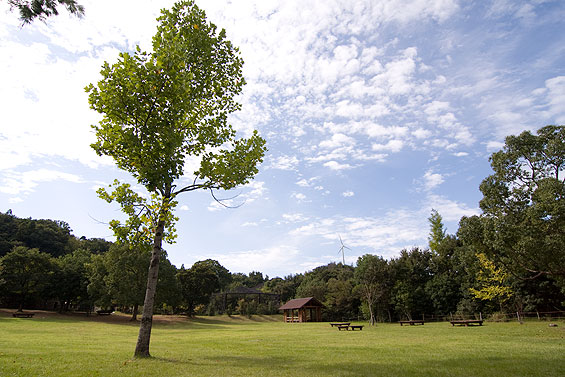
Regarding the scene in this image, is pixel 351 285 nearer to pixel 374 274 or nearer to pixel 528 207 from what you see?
pixel 374 274

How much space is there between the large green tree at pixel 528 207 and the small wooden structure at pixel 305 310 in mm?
35832

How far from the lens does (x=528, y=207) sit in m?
19.9

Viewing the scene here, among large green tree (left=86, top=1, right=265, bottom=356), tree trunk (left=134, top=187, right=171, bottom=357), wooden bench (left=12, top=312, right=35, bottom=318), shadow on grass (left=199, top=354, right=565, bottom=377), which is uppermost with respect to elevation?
large green tree (left=86, top=1, right=265, bottom=356)

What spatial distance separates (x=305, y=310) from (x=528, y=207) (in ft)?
136

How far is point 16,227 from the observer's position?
6000 centimetres

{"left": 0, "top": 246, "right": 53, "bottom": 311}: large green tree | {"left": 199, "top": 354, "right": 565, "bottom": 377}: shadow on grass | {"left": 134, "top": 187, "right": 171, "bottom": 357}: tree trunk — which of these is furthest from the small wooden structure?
{"left": 134, "top": 187, "right": 171, "bottom": 357}: tree trunk

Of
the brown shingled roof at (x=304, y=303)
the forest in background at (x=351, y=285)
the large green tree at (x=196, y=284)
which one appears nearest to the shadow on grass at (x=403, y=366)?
the forest in background at (x=351, y=285)

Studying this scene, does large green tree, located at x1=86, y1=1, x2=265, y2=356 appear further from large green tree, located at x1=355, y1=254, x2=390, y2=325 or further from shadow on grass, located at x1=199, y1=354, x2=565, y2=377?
large green tree, located at x1=355, y1=254, x2=390, y2=325

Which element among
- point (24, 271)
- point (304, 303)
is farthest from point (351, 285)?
point (24, 271)

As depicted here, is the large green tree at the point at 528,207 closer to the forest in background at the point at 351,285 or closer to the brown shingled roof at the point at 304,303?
the forest in background at the point at 351,285

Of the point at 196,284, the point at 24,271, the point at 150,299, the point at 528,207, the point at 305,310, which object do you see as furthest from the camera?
the point at 305,310

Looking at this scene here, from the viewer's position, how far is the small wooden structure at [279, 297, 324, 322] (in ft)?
177

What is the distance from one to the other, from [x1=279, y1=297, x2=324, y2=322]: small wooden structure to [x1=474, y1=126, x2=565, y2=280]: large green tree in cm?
3583

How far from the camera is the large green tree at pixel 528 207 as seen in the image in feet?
61.8
